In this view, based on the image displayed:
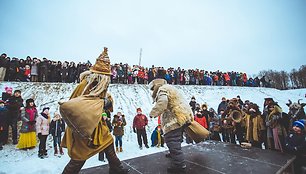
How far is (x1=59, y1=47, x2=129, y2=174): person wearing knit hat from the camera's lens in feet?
7.75

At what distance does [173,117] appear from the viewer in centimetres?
305

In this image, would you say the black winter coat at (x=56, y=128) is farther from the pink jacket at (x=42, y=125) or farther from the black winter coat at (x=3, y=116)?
the black winter coat at (x=3, y=116)

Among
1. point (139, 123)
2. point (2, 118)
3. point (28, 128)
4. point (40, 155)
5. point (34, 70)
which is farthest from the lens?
point (34, 70)

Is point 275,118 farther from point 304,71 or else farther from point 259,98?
point 304,71

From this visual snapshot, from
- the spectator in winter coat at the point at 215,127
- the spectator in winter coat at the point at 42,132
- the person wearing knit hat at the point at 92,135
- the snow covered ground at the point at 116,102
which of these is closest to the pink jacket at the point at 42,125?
the spectator in winter coat at the point at 42,132

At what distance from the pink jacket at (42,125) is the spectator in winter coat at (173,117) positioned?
4.97 m

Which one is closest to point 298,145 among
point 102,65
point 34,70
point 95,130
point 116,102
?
point 95,130

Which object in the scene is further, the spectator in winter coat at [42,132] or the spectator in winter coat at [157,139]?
the spectator in winter coat at [157,139]

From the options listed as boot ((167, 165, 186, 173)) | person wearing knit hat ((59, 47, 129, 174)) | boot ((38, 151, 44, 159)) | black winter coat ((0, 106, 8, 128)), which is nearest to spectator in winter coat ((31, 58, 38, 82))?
black winter coat ((0, 106, 8, 128))

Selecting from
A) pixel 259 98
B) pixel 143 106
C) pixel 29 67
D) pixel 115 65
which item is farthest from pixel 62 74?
pixel 259 98

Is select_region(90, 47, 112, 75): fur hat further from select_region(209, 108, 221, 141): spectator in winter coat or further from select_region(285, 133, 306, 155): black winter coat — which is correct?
select_region(209, 108, 221, 141): spectator in winter coat

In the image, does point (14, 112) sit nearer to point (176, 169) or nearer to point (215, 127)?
point (176, 169)

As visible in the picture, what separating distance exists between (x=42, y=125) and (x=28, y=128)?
0.58 meters

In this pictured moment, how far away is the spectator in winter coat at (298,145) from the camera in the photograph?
3.82 meters
